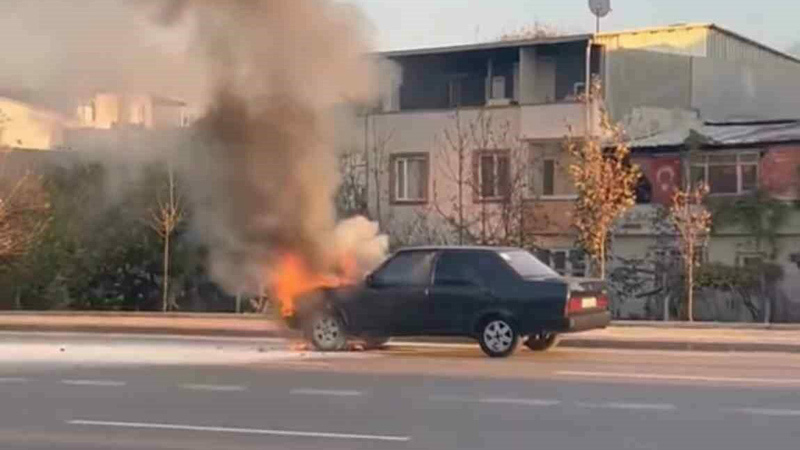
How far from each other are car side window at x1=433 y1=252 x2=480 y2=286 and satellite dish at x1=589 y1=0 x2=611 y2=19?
29273 millimetres

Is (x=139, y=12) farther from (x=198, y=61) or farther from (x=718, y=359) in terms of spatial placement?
(x=718, y=359)

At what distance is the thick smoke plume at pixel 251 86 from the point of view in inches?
877

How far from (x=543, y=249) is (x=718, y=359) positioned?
22.3 m

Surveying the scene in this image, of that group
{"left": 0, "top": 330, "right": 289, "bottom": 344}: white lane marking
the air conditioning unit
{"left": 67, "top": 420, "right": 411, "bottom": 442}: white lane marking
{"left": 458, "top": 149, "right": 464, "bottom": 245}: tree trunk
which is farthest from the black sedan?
the air conditioning unit

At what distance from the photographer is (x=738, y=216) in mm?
41656

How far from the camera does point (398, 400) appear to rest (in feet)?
54.7

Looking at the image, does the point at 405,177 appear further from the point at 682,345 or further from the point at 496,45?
the point at 682,345

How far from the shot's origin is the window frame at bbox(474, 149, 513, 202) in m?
45.2

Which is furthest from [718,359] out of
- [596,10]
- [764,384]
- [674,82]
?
[596,10]

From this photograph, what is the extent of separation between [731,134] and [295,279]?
71.8 ft

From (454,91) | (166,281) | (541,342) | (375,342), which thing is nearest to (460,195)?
(454,91)

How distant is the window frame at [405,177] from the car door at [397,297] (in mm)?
23738

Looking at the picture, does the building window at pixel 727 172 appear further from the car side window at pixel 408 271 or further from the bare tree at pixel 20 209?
the car side window at pixel 408 271

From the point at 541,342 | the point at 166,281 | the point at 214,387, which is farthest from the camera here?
the point at 166,281
